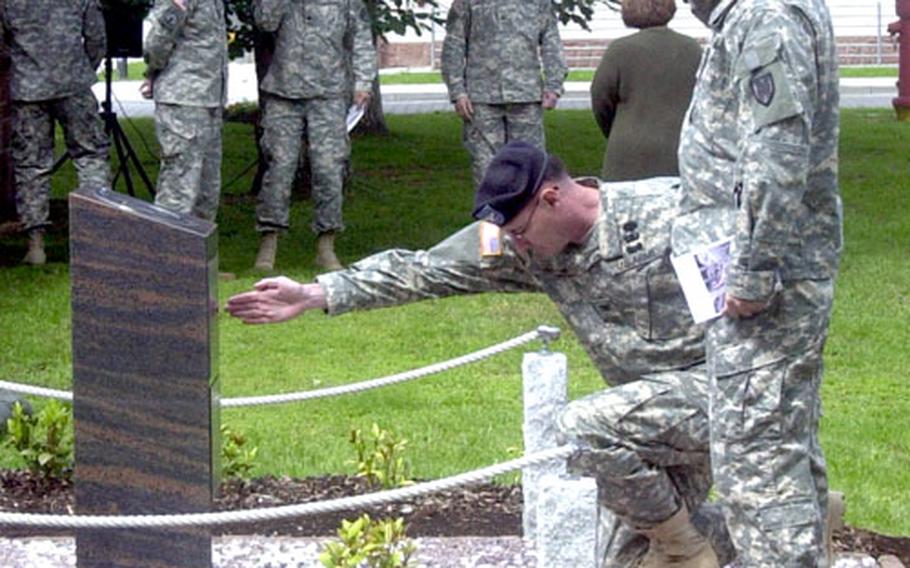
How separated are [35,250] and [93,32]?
1.46 meters

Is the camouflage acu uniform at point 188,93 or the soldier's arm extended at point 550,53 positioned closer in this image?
the camouflage acu uniform at point 188,93

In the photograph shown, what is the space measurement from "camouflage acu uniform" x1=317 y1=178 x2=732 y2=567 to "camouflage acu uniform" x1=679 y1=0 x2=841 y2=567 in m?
0.24

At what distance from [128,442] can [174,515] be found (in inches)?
10.7

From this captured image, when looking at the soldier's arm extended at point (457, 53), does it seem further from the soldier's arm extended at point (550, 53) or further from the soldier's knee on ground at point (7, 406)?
the soldier's knee on ground at point (7, 406)

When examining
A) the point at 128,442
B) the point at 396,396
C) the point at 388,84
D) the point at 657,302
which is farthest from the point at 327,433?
the point at 388,84

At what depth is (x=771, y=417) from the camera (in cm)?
487

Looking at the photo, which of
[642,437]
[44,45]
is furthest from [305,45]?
[642,437]

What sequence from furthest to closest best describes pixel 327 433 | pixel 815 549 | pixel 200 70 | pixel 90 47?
pixel 90 47, pixel 200 70, pixel 327 433, pixel 815 549

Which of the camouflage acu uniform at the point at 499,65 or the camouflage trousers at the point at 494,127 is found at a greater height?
the camouflage acu uniform at the point at 499,65

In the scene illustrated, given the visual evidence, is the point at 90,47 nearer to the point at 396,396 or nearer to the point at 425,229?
the point at 425,229

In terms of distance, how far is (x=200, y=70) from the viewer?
11594 millimetres

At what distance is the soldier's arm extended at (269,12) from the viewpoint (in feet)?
38.5

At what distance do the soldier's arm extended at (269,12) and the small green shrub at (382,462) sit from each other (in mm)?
5125

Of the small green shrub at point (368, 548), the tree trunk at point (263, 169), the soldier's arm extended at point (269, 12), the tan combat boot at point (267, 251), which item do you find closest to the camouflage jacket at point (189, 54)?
the soldier's arm extended at point (269, 12)
